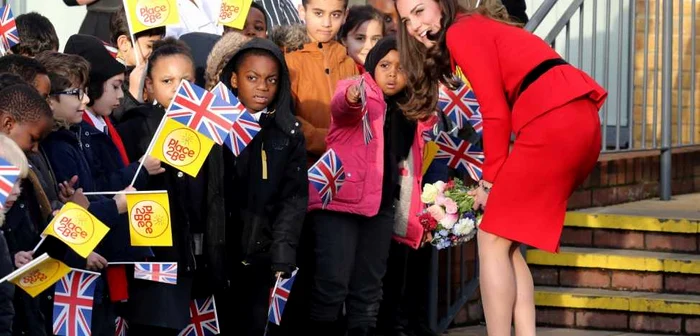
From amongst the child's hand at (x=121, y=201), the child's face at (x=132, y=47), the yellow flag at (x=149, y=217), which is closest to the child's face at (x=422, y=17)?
the yellow flag at (x=149, y=217)

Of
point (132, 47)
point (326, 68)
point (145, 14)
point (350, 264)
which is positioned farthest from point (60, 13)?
point (350, 264)

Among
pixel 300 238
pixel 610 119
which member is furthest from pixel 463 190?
pixel 610 119

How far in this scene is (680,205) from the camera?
39.5ft

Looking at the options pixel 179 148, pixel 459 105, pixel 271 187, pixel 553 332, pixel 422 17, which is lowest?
pixel 553 332

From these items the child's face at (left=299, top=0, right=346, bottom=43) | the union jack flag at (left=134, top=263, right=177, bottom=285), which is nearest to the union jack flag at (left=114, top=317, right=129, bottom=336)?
the union jack flag at (left=134, top=263, right=177, bottom=285)

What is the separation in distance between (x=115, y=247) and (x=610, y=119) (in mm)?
5429

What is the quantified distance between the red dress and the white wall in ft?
16.8

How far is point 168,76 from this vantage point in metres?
8.02

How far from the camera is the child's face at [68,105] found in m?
7.15

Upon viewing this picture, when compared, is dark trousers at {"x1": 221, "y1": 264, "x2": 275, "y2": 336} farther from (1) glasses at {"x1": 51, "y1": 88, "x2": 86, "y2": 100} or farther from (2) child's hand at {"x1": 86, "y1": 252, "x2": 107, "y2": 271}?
(1) glasses at {"x1": 51, "y1": 88, "x2": 86, "y2": 100}

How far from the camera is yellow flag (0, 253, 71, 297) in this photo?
20.8 feet

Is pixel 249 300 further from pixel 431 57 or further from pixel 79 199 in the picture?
pixel 431 57

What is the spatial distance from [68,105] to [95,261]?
0.69 metres

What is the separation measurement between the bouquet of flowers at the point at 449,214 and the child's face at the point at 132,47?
5.73 ft
